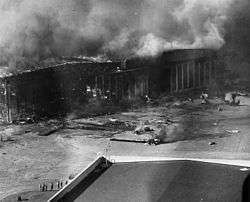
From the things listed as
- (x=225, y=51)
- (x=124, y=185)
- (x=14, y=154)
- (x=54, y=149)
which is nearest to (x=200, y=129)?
(x=54, y=149)

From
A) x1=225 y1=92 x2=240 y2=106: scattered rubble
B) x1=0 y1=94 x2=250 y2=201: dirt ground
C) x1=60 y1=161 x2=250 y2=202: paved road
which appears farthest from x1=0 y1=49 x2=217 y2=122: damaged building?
x1=60 y1=161 x2=250 y2=202: paved road

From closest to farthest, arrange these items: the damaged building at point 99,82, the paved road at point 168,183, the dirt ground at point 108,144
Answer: the paved road at point 168,183, the dirt ground at point 108,144, the damaged building at point 99,82

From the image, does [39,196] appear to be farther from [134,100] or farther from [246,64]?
[246,64]

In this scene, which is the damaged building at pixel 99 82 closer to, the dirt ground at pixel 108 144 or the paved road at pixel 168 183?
the dirt ground at pixel 108 144

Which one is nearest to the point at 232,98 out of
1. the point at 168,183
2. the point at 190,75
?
the point at 190,75

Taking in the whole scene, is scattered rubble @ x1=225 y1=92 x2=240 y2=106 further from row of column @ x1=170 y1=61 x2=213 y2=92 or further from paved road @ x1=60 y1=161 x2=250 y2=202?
paved road @ x1=60 y1=161 x2=250 y2=202

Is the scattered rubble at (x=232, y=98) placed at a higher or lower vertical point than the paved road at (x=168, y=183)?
higher

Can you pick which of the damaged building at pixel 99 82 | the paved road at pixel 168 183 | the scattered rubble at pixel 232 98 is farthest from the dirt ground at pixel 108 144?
the paved road at pixel 168 183
